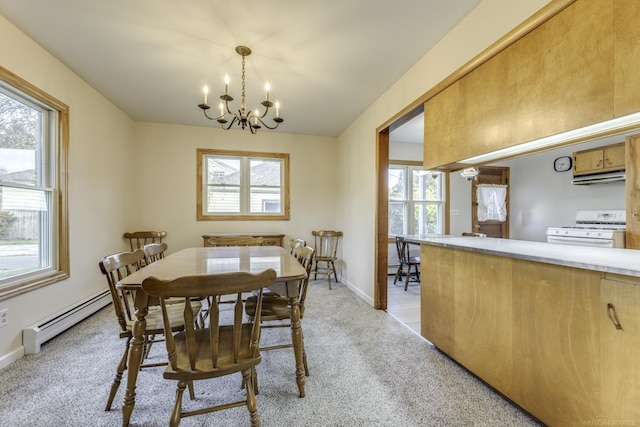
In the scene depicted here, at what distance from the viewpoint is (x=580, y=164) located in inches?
158

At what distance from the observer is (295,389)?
168 cm

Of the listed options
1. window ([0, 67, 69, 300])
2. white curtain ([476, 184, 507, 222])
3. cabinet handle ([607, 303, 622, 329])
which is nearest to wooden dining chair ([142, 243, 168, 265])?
window ([0, 67, 69, 300])

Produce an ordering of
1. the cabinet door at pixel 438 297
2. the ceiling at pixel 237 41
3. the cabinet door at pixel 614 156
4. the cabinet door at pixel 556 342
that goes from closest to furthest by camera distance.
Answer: the cabinet door at pixel 556 342
the ceiling at pixel 237 41
the cabinet door at pixel 438 297
the cabinet door at pixel 614 156

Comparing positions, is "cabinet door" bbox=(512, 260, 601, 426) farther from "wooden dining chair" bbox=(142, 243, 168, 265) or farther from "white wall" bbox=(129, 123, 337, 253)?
"white wall" bbox=(129, 123, 337, 253)

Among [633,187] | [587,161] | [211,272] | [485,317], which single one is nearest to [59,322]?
[211,272]

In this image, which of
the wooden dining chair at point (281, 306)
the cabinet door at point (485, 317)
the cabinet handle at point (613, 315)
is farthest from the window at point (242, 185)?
the cabinet handle at point (613, 315)

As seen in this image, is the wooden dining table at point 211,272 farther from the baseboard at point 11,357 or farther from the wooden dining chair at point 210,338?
the baseboard at point 11,357

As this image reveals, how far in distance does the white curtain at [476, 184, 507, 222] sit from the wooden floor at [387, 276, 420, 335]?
225 centimetres

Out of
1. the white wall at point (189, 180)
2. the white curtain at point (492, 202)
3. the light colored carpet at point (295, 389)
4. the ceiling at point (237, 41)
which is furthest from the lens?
the white curtain at point (492, 202)

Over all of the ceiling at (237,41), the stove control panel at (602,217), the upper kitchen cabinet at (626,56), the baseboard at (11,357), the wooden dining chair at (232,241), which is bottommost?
the baseboard at (11,357)

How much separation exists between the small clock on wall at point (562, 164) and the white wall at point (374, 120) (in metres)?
3.63

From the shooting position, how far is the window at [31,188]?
6.74 ft

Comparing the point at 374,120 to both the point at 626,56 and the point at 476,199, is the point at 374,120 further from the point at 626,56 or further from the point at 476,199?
the point at 476,199

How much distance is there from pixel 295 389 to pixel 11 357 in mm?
2147
